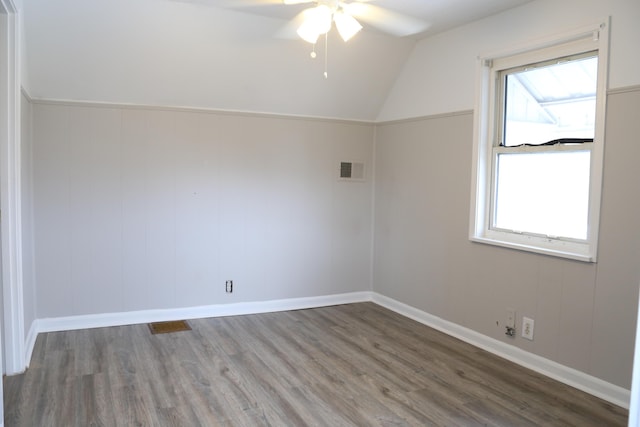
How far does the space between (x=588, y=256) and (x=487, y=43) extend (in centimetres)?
172

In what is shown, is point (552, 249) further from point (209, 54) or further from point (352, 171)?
point (209, 54)

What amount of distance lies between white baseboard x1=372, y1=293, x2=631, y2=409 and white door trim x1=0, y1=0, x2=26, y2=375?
10.1 ft

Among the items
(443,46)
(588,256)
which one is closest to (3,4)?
(443,46)

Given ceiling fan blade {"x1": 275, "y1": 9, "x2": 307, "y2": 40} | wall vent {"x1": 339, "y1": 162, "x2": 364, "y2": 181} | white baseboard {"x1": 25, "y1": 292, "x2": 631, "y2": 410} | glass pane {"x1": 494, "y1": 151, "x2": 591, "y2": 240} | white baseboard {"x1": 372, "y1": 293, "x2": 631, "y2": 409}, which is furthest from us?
wall vent {"x1": 339, "y1": 162, "x2": 364, "y2": 181}

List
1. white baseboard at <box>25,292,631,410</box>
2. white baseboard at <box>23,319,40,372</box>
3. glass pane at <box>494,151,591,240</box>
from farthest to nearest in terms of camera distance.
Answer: white baseboard at <box>23,319,40,372</box> → glass pane at <box>494,151,591,240</box> → white baseboard at <box>25,292,631,410</box>

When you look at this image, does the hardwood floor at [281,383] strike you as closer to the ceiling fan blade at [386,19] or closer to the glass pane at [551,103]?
the glass pane at [551,103]

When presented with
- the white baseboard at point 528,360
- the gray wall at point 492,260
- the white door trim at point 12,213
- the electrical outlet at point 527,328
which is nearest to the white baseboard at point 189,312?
the gray wall at point 492,260

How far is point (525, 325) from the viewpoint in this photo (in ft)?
11.3

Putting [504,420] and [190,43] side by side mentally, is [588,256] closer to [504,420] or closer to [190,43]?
[504,420]

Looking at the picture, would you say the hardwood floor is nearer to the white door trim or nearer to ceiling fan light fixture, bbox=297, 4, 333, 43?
the white door trim

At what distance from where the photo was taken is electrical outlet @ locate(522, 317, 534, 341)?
339 centimetres

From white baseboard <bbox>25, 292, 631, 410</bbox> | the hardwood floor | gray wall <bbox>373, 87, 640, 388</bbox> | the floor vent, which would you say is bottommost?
the hardwood floor

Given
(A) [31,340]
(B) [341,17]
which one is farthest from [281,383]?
(B) [341,17]

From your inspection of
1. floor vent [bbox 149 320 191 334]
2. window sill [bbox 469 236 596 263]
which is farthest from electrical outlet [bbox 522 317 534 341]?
floor vent [bbox 149 320 191 334]
